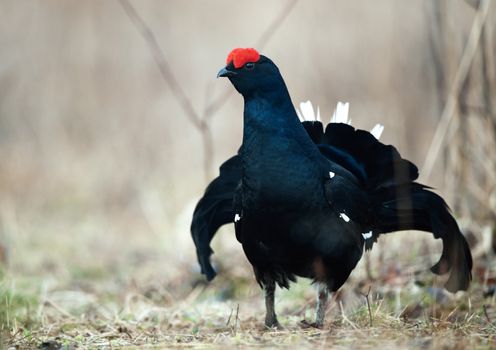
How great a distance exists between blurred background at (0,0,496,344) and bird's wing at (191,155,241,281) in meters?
1.23

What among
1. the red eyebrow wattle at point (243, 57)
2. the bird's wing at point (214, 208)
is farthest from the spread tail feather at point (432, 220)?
the red eyebrow wattle at point (243, 57)

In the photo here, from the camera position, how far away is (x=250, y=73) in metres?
3.63

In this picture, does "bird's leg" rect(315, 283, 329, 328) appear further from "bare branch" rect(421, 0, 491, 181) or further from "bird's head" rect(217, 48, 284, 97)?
"bare branch" rect(421, 0, 491, 181)

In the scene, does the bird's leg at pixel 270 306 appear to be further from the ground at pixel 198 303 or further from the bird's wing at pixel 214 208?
the bird's wing at pixel 214 208

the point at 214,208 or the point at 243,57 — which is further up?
the point at 243,57

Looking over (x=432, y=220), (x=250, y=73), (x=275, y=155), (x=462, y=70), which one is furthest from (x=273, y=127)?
(x=462, y=70)

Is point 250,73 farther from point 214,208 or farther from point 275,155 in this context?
point 214,208

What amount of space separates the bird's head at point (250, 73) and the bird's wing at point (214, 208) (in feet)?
2.04

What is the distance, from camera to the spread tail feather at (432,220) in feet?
13.0

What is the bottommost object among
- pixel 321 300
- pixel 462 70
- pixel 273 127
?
pixel 321 300

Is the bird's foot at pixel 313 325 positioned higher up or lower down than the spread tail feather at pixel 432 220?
lower down

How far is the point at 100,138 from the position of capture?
966 centimetres

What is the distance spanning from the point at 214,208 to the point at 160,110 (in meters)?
6.32

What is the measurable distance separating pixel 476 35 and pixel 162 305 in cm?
260
